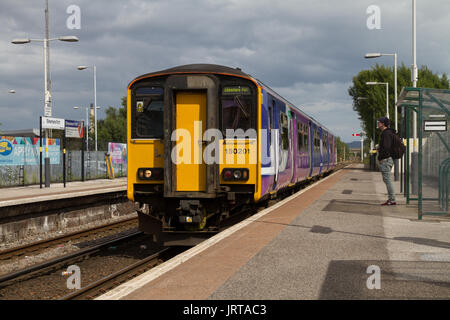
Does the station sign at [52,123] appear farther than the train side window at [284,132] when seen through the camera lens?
Yes

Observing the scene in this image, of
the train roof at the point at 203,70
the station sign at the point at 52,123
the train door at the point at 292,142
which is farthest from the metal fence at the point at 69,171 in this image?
the train roof at the point at 203,70

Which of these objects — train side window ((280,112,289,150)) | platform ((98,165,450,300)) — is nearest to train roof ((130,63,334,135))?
platform ((98,165,450,300))

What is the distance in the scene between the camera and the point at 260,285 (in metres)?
4.89

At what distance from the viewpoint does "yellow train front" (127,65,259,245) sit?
832 cm

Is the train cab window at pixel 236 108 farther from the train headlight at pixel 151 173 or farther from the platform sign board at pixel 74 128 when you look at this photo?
the platform sign board at pixel 74 128

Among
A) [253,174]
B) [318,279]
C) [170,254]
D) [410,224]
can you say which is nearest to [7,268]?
[170,254]

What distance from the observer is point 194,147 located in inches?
331

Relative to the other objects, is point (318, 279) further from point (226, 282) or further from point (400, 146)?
point (400, 146)

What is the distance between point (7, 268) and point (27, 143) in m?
14.1

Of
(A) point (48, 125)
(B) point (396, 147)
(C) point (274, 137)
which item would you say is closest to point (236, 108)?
(C) point (274, 137)

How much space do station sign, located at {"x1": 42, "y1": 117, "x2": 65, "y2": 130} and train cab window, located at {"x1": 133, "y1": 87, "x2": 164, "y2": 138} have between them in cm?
1337

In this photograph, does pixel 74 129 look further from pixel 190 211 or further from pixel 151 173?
pixel 190 211

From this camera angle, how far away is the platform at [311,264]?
15.3 feet

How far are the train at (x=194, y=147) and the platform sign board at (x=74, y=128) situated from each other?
15150 millimetres
